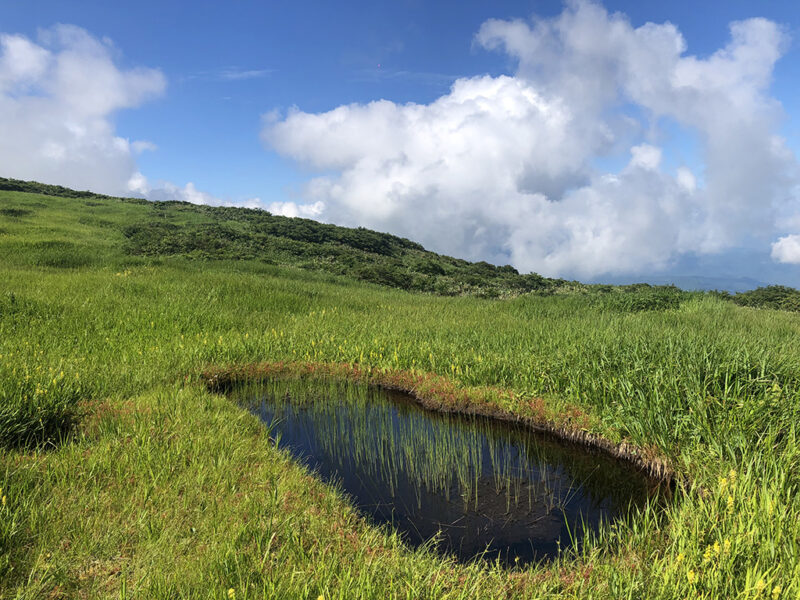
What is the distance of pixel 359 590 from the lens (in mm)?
3080

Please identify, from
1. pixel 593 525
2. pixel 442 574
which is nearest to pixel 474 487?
pixel 593 525

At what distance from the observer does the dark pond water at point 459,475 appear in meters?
4.57

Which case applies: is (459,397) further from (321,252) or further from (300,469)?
(321,252)

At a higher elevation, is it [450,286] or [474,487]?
[450,286]

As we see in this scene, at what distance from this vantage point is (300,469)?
5.16 metres

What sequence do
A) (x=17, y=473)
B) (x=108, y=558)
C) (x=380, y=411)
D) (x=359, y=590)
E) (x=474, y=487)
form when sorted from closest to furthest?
(x=359, y=590)
(x=108, y=558)
(x=17, y=473)
(x=474, y=487)
(x=380, y=411)

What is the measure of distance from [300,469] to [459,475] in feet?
6.43

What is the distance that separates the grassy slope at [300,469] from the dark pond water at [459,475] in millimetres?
522

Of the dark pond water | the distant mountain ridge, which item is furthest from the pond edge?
the distant mountain ridge

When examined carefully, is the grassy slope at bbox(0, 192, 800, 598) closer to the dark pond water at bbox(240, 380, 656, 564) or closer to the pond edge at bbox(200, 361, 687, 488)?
the pond edge at bbox(200, 361, 687, 488)

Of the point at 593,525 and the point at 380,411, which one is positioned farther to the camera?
the point at 380,411

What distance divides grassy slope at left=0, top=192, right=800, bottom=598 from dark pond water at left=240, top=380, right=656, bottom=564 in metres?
0.52

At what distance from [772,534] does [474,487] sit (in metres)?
2.79

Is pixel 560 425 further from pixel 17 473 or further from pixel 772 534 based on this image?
pixel 17 473
